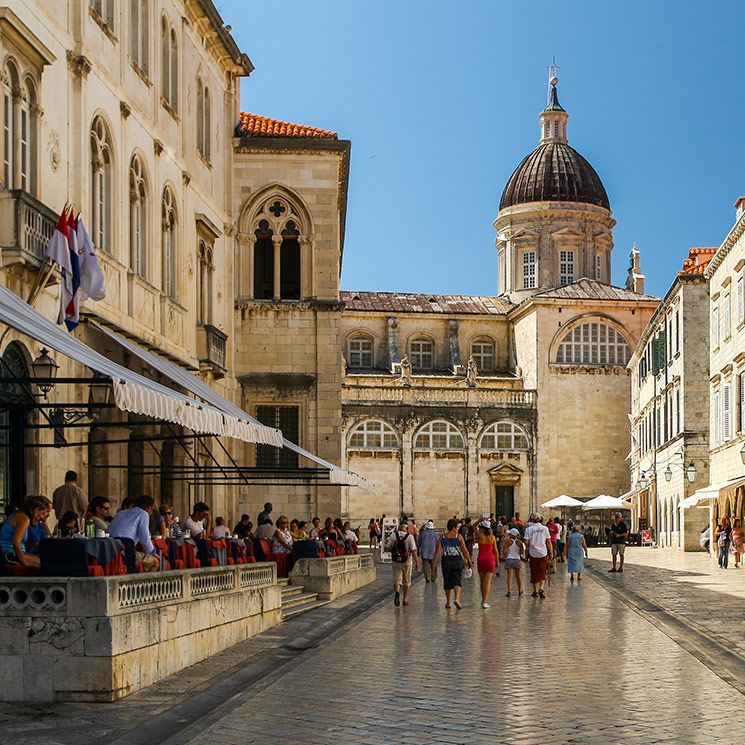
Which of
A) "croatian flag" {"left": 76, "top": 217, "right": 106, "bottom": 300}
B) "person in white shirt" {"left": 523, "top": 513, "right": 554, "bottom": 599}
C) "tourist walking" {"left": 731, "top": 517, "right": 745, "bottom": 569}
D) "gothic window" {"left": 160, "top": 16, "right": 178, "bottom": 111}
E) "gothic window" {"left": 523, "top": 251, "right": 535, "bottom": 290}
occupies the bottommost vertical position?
"tourist walking" {"left": 731, "top": 517, "right": 745, "bottom": 569}

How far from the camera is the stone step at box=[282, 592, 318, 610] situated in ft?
67.6

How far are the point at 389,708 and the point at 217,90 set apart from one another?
26.3 meters

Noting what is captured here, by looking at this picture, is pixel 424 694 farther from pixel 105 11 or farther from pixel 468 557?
pixel 105 11

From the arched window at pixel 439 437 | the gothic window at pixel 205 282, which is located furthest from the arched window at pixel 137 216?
the arched window at pixel 439 437

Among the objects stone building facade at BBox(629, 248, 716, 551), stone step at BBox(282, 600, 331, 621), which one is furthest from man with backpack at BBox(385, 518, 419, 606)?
stone building facade at BBox(629, 248, 716, 551)

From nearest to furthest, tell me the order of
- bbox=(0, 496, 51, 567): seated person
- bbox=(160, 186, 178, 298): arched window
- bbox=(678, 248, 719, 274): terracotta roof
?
bbox=(0, 496, 51, 567): seated person, bbox=(160, 186, 178, 298): arched window, bbox=(678, 248, 719, 274): terracotta roof

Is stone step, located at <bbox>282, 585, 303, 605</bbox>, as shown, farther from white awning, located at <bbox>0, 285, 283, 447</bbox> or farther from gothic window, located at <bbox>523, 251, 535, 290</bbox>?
gothic window, located at <bbox>523, 251, 535, 290</bbox>

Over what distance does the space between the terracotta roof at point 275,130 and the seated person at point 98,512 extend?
22453mm

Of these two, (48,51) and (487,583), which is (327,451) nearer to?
(487,583)

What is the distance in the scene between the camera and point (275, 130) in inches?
1479

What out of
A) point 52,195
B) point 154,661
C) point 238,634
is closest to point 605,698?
point 154,661

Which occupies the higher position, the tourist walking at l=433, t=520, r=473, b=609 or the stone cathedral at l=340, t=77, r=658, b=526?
the stone cathedral at l=340, t=77, r=658, b=526

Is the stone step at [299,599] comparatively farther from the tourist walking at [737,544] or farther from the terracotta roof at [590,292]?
the terracotta roof at [590,292]

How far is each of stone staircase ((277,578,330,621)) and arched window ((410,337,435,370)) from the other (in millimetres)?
57849
